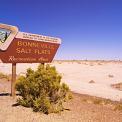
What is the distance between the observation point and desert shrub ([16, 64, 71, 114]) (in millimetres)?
9422

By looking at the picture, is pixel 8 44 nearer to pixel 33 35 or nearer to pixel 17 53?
pixel 17 53

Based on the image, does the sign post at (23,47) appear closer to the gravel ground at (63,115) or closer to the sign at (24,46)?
the sign at (24,46)

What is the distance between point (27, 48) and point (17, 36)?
910 millimetres

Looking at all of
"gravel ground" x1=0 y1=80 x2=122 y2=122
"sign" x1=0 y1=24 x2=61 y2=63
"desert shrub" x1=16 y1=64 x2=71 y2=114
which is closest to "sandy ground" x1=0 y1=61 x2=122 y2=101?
"sign" x1=0 y1=24 x2=61 y2=63

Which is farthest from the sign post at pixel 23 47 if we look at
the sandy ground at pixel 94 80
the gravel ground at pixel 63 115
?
the sandy ground at pixel 94 80

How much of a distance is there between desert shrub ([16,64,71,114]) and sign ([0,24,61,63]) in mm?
1729

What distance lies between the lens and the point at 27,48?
12.5m

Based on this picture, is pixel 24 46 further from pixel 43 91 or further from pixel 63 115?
pixel 63 115

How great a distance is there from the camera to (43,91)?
32.1 feet

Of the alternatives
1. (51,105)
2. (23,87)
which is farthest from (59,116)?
(23,87)

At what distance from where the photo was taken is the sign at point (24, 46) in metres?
11.5

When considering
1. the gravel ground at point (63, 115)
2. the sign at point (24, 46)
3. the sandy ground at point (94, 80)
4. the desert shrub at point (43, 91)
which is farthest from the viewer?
the sandy ground at point (94, 80)

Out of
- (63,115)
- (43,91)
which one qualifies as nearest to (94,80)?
(43,91)

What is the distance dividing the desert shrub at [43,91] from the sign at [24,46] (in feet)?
5.67
